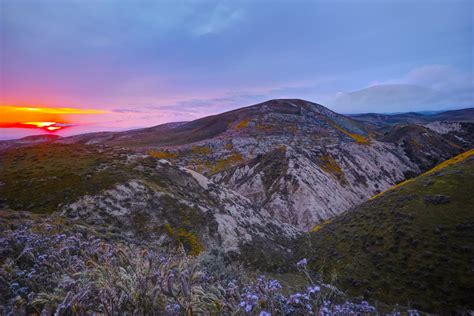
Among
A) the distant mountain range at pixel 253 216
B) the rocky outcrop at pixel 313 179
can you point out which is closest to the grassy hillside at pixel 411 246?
the distant mountain range at pixel 253 216

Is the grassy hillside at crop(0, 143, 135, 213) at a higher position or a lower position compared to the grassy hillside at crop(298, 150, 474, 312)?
higher

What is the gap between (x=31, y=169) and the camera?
2531 centimetres

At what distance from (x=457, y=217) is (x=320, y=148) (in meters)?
49.5

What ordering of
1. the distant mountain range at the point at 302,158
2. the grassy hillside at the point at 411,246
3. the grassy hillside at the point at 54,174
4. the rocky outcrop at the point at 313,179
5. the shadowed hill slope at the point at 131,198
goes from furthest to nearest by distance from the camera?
the distant mountain range at the point at 302,158 → the rocky outcrop at the point at 313,179 → the grassy hillside at the point at 54,174 → the grassy hillside at the point at 411,246 → the shadowed hill slope at the point at 131,198

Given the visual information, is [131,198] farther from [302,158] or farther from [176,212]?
[302,158]

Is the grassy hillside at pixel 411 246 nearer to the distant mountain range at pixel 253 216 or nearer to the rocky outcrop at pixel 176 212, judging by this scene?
the distant mountain range at pixel 253 216

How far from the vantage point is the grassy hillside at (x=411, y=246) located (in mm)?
19484

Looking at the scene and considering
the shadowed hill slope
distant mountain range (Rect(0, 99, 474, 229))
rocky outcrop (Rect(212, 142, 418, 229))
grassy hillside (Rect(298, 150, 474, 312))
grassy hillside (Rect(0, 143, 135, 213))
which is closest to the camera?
the shadowed hill slope

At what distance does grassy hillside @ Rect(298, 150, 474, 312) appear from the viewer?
19.5 metres

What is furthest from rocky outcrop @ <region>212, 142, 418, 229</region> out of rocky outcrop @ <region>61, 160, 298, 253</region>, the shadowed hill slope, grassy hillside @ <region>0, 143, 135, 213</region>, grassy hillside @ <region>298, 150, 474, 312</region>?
grassy hillside @ <region>0, 143, 135, 213</region>

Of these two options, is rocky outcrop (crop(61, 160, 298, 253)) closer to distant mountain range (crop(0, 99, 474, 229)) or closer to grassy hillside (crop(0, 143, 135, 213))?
grassy hillside (crop(0, 143, 135, 213))

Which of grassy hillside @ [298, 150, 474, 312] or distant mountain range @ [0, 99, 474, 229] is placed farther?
distant mountain range @ [0, 99, 474, 229]

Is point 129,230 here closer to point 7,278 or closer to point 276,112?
point 7,278

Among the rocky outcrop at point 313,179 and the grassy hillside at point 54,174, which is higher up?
the grassy hillside at point 54,174
